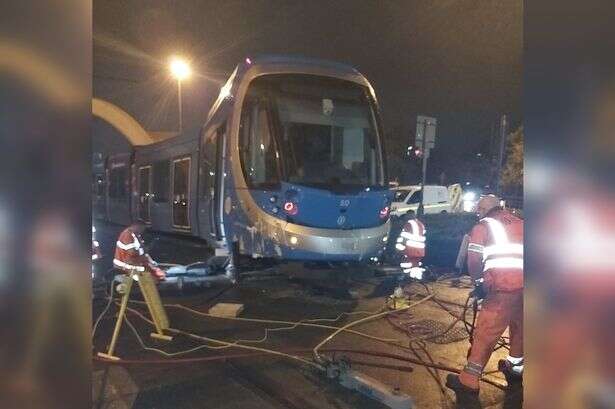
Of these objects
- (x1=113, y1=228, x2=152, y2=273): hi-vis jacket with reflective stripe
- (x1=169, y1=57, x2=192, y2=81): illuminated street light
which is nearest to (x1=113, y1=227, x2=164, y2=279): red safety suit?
(x1=113, y1=228, x2=152, y2=273): hi-vis jacket with reflective stripe

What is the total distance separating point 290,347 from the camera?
636 centimetres

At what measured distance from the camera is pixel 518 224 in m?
5.09

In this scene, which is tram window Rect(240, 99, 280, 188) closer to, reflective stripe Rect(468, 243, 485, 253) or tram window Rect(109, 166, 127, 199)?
reflective stripe Rect(468, 243, 485, 253)

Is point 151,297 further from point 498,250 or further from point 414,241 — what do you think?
point 414,241

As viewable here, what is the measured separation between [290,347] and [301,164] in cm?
330

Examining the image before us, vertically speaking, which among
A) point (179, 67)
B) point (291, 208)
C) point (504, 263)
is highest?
point (179, 67)

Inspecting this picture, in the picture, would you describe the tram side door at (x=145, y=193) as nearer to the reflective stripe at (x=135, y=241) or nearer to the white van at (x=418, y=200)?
the reflective stripe at (x=135, y=241)

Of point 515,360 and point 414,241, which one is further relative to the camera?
point 414,241

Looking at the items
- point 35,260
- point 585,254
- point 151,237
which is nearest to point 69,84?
point 35,260

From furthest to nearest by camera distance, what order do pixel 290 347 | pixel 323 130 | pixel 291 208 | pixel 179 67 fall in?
pixel 179 67
pixel 323 130
pixel 291 208
pixel 290 347

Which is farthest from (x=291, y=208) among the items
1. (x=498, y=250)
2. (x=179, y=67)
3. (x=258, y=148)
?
(x=179, y=67)

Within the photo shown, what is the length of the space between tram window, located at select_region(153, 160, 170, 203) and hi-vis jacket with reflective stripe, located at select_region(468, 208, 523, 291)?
35.2 feet

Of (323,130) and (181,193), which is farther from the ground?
(323,130)

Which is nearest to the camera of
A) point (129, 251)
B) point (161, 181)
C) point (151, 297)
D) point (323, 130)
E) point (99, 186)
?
point (151, 297)
